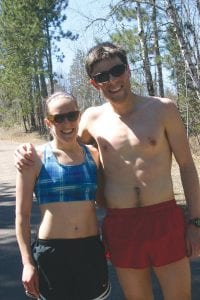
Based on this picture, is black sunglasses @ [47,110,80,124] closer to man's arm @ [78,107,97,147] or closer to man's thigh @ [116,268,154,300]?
man's arm @ [78,107,97,147]

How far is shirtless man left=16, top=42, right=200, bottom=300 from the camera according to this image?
284 centimetres

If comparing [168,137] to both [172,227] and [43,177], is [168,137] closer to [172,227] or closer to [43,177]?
[172,227]

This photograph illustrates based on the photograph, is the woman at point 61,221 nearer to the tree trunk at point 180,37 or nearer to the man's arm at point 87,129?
the man's arm at point 87,129

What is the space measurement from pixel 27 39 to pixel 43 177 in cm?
2938

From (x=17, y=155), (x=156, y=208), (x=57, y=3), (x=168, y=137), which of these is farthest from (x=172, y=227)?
(x=57, y=3)

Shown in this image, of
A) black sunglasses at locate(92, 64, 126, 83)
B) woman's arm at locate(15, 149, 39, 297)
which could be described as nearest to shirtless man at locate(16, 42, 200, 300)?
black sunglasses at locate(92, 64, 126, 83)

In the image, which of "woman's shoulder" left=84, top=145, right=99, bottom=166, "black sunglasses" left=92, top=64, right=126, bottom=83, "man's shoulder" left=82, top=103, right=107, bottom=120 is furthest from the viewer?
"man's shoulder" left=82, top=103, right=107, bottom=120

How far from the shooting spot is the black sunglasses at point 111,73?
9.29 feet

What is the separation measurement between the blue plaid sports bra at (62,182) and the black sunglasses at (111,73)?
20.7 inches

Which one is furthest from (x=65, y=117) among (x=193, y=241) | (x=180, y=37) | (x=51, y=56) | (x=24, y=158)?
(x=51, y=56)

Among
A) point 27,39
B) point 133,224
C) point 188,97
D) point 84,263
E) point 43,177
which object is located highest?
point 27,39

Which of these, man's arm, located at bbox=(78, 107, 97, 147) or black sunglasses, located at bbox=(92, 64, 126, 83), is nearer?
black sunglasses, located at bbox=(92, 64, 126, 83)

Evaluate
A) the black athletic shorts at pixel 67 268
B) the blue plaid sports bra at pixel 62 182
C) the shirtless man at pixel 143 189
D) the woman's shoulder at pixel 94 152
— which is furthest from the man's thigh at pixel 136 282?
the woman's shoulder at pixel 94 152

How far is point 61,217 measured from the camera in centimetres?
277
